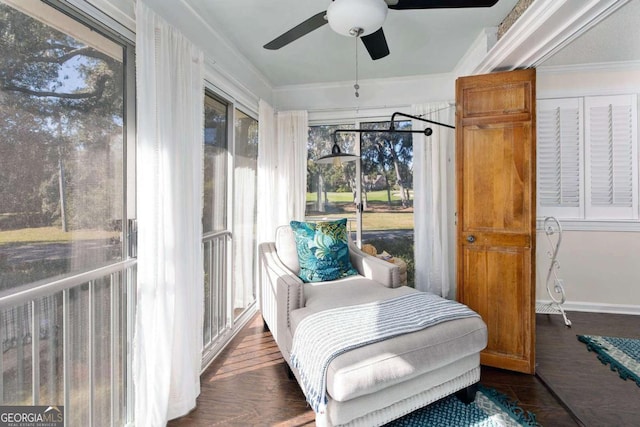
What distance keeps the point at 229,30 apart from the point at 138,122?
1395mm

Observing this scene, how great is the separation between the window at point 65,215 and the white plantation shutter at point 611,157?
4.31 metres

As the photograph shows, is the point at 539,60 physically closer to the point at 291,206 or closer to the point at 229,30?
the point at 229,30

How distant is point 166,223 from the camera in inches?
68.8

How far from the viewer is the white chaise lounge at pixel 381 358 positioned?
1479 mm

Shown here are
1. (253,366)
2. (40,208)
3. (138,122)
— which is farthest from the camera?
(253,366)

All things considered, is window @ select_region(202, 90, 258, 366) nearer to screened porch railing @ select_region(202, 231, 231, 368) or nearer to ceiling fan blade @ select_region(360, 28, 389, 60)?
screened porch railing @ select_region(202, 231, 231, 368)

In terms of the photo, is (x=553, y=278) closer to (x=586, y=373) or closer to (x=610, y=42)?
(x=586, y=373)

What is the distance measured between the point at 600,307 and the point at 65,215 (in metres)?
4.76

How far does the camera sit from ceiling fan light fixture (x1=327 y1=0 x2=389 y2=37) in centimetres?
152

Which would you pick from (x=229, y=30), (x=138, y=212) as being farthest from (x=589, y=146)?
(x=138, y=212)

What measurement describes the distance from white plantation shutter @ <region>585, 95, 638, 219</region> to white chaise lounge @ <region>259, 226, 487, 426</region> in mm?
2629

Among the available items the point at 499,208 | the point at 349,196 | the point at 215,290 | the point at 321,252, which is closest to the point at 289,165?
the point at 349,196

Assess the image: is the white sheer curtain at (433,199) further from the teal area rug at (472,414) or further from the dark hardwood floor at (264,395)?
the teal area rug at (472,414)

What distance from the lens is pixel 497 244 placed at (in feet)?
7.61
